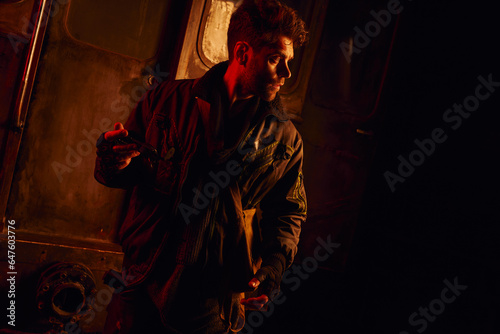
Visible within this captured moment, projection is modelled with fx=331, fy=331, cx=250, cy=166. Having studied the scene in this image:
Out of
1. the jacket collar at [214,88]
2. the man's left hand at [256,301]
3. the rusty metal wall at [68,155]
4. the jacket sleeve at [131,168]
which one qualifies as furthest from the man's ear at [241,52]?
the rusty metal wall at [68,155]

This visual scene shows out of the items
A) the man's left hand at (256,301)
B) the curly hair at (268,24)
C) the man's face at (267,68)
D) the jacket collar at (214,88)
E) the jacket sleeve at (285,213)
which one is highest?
the curly hair at (268,24)

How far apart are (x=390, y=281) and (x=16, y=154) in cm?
418

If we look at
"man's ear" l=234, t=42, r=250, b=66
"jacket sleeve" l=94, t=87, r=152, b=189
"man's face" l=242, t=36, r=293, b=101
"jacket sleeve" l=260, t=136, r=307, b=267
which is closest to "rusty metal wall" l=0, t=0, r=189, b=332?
"jacket sleeve" l=94, t=87, r=152, b=189

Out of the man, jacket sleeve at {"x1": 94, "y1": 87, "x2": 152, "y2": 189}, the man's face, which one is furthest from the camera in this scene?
the man's face

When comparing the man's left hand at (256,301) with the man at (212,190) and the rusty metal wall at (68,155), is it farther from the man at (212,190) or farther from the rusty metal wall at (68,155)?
the rusty metal wall at (68,155)

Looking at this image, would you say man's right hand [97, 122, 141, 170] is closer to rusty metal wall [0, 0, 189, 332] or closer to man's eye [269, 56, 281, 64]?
man's eye [269, 56, 281, 64]

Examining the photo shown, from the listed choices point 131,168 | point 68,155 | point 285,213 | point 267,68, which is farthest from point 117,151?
point 68,155

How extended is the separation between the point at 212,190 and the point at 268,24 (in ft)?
3.15

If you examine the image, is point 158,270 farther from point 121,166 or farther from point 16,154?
point 16,154

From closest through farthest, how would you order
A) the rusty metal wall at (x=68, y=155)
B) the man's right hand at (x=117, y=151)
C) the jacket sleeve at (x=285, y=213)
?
the man's right hand at (x=117, y=151)
the jacket sleeve at (x=285, y=213)
the rusty metal wall at (x=68, y=155)

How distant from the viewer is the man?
1.69 m

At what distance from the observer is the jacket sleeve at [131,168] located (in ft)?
5.11

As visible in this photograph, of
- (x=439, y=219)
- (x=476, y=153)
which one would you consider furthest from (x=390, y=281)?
(x=476, y=153)

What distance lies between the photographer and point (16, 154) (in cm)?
269
